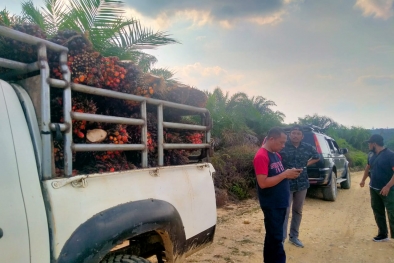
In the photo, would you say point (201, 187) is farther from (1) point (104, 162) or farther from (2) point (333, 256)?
(2) point (333, 256)

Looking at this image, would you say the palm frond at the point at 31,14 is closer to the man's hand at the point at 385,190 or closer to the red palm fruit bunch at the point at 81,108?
the red palm fruit bunch at the point at 81,108

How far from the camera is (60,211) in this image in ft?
5.33

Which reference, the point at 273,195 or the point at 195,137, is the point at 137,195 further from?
the point at 273,195

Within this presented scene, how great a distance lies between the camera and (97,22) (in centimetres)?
475

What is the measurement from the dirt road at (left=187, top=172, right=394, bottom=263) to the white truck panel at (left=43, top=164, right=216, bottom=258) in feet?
6.22

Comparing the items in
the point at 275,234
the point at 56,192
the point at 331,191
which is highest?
the point at 56,192

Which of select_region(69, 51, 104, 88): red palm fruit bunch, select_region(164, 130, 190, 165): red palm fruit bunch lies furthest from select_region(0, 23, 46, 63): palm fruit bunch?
select_region(164, 130, 190, 165): red palm fruit bunch

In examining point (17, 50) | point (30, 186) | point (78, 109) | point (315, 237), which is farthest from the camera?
point (315, 237)

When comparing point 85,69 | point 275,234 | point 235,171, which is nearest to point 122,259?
point 85,69

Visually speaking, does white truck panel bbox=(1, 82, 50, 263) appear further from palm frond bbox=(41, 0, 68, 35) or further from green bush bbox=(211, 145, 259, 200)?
green bush bbox=(211, 145, 259, 200)

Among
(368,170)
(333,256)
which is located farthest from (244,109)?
(333,256)

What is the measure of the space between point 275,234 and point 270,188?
476mm

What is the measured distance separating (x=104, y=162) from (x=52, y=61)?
2.52 feet

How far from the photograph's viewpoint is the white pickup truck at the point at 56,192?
151 cm
